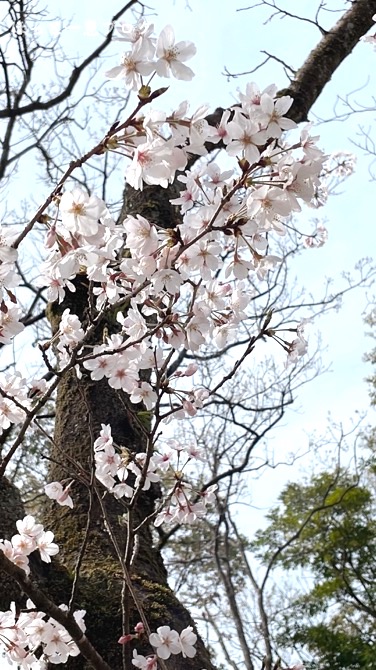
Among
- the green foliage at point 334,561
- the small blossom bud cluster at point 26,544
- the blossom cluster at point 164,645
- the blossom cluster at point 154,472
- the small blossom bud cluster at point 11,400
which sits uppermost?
the green foliage at point 334,561

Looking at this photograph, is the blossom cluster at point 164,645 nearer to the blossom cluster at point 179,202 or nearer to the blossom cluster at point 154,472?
the blossom cluster at point 154,472

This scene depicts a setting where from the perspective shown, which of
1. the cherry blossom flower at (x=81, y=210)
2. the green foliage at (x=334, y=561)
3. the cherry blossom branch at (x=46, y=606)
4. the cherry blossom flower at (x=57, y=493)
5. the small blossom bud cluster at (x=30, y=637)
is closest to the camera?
the cherry blossom flower at (x=81, y=210)

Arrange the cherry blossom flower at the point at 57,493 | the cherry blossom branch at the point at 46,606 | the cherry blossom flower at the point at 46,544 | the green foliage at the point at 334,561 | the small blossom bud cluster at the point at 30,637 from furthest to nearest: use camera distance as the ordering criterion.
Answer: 1. the green foliage at the point at 334,561
2. the cherry blossom flower at the point at 57,493
3. the cherry blossom flower at the point at 46,544
4. the small blossom bud cluster at the point at 30,637
5. the cherry blossom branch at the point at 46,606

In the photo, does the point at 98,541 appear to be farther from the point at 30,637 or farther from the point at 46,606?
the point at 46,606

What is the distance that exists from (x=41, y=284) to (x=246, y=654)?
5.18m

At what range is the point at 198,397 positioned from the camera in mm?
1640

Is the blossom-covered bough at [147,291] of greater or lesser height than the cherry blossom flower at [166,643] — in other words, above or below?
above

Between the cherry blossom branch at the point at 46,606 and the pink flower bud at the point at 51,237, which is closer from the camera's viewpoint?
the pink flower bud at the point at 51,237

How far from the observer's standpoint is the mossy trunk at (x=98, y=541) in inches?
64.9

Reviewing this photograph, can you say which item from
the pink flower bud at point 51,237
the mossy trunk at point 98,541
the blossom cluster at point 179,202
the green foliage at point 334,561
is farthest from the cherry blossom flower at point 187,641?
the green foliage at point 334,561

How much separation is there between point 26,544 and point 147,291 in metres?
0.63

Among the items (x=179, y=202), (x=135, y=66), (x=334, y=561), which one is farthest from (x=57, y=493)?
(x=334, y=561)

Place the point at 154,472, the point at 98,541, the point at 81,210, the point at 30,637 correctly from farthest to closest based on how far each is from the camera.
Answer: the point at 98,541
the point at 154,472
the point at 30,637
the point at 81,210

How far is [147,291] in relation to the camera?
1365 mm
